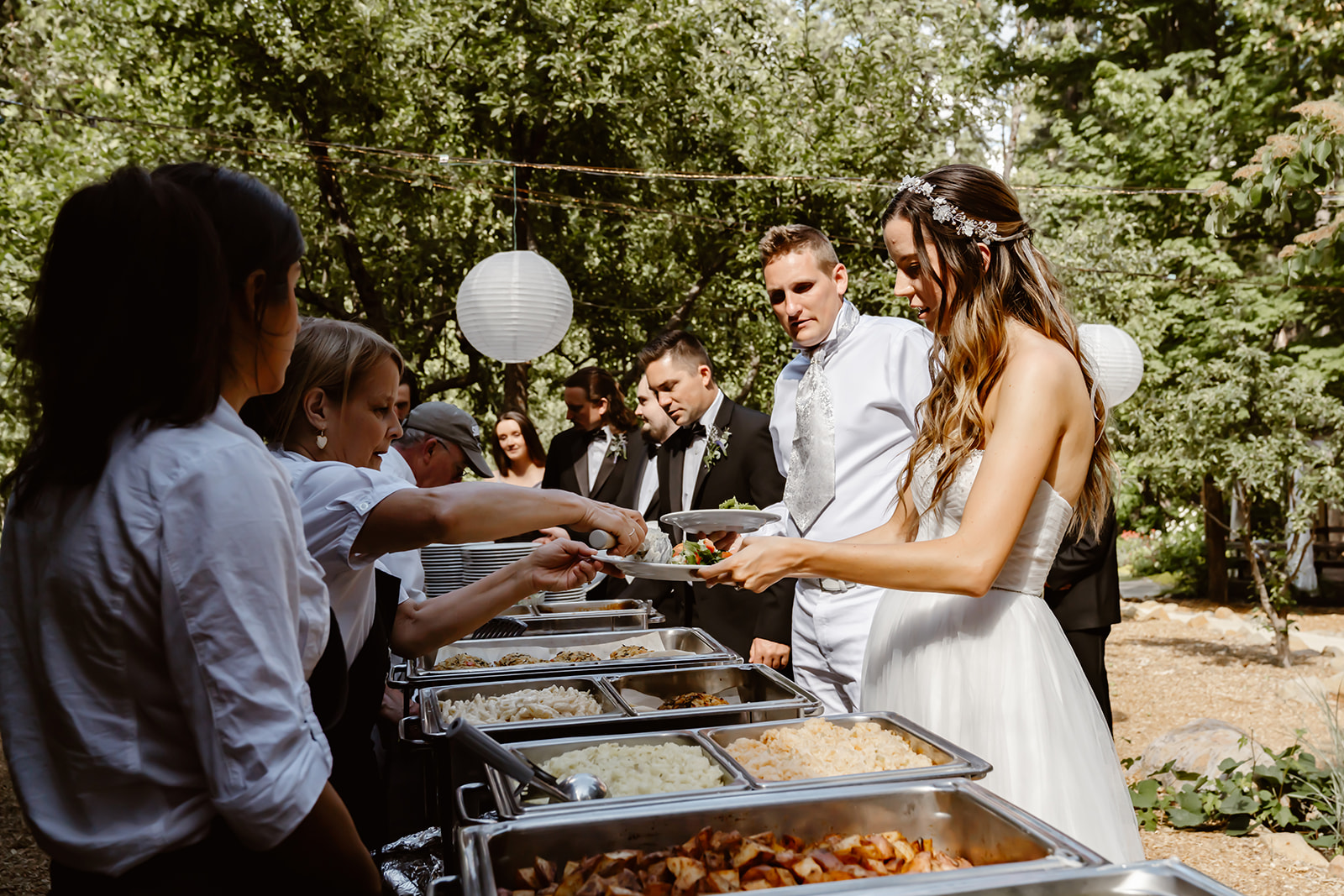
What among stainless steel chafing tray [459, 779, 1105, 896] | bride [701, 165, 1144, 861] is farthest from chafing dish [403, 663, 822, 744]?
stainless steel chafing tray [459, 779, 1105, 896]

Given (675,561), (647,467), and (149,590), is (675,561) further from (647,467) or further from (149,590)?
(647,467)

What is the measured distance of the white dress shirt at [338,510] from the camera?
1.82 metres

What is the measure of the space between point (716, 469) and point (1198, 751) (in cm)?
351

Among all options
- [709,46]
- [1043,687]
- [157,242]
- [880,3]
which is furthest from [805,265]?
[880,3]

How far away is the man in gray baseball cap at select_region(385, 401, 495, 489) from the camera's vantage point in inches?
167

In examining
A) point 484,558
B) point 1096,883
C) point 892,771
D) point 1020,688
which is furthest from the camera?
point 484,558

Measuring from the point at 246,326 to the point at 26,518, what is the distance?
1.12 feet

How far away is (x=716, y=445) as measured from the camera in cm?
420

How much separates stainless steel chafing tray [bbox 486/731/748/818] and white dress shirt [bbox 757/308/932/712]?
1.36 m

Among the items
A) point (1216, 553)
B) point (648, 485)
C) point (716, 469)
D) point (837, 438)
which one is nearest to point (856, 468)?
point (837, 438)

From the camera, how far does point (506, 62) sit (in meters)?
8.95

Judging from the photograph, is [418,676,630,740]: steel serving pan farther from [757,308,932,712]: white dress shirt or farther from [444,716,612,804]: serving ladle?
[757,308,932,712]: white dress shirt

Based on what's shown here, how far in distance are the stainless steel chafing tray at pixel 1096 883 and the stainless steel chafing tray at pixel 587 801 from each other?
48 centimetres

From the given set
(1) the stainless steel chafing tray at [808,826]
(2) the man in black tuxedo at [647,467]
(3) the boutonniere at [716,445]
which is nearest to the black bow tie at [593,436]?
(2) the man in black tuxedo at [647,467]
